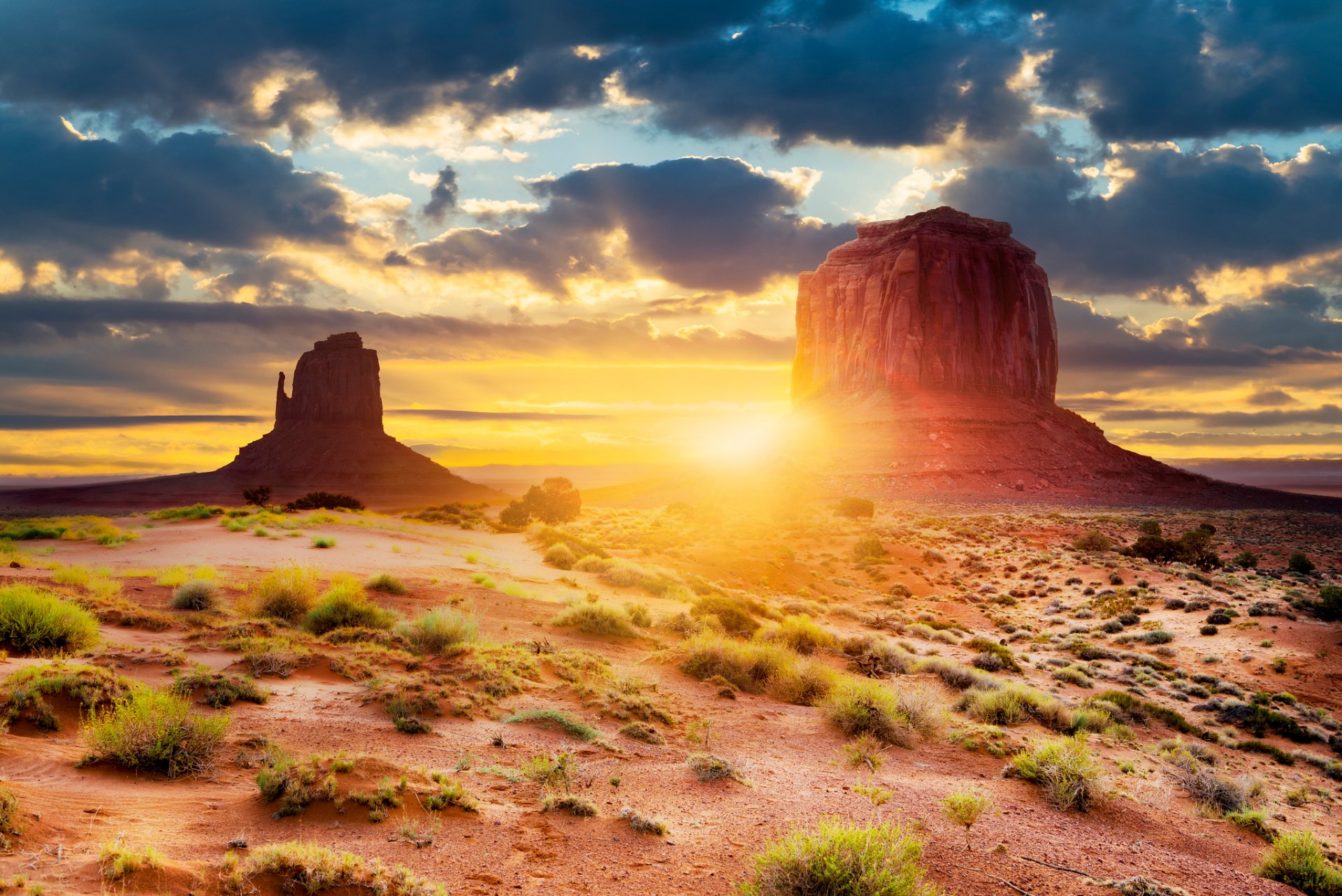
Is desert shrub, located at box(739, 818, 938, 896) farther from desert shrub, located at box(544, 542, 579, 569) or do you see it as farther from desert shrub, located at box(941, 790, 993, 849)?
desert shrub, located at box(544, 542, 579, 569)

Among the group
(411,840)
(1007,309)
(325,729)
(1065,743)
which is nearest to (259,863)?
(411,840)

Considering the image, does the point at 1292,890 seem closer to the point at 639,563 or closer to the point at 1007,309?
the point at 639,563

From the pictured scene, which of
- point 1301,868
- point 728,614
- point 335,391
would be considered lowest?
point 728,614

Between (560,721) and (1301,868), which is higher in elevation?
(560,721)

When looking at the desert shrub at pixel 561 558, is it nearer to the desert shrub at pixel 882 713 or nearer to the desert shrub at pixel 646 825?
the desert shrub at pixel 882 713

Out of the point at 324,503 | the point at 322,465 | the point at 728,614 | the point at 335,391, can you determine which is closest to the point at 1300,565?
the point at 728,614

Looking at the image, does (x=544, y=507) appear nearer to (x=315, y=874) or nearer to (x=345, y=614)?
(x=345, y=614)

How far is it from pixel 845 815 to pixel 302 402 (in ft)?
398

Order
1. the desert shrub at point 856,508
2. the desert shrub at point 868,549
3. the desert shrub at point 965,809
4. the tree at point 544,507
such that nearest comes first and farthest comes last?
1. the desert shrub at point 965,809
2. the desert shrub at point 868,549
3. the tree at point 544,507
4. the desert shrub at point 856,508

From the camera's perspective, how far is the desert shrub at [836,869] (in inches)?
214

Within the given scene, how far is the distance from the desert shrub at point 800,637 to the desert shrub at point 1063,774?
781cm

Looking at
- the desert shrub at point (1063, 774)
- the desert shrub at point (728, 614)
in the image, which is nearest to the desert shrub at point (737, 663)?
the desert shrub at point (728, 614)

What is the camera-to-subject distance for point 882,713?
11367mm

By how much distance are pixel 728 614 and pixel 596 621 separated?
13.7 feet
